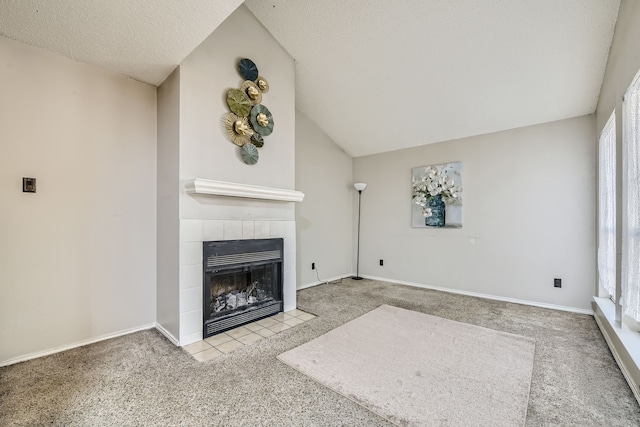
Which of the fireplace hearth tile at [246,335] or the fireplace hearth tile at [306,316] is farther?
the fireplace hearth tile at [306,316]

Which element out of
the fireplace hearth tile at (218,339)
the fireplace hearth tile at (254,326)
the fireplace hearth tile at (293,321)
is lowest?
the fireplace hearth tile at (293,321)

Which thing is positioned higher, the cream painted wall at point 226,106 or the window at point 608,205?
the cream painted wall at point 226,106

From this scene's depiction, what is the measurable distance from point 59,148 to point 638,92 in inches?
158

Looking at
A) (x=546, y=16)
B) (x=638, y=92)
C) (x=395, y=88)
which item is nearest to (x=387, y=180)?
(x=395, y=88)

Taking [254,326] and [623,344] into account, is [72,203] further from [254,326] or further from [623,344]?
[623,344]

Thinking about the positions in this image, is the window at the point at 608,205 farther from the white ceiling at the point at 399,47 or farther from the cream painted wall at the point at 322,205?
the cream painted wall at the point at 322,205

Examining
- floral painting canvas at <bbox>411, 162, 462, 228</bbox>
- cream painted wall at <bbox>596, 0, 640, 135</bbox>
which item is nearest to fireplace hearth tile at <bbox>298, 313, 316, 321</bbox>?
floral painting canvas at <bbox>411, 162, 462, 228</bbox>

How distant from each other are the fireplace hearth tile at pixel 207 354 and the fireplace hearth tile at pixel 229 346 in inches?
1.6

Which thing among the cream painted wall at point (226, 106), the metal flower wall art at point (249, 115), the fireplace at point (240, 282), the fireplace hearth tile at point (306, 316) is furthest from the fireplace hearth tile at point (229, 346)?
the metal flower wall art at point (249, 115)

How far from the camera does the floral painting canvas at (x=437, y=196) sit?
4004 millimetres

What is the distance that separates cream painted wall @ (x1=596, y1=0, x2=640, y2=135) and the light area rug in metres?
2.07

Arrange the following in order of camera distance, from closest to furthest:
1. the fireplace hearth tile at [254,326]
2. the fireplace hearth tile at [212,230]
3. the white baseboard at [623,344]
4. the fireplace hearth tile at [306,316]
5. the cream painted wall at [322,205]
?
the white baseboard at [623,344] → the fireplace hearth tile at [212,230] → the fireplace hearth tile at [254,326] → the fireplace hearth tile at [306,316] → the cream painted wall at [322,205]

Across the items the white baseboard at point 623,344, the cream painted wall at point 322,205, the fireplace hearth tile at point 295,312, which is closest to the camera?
the white baseboard at point 623,344

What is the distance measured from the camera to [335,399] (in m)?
1.63
